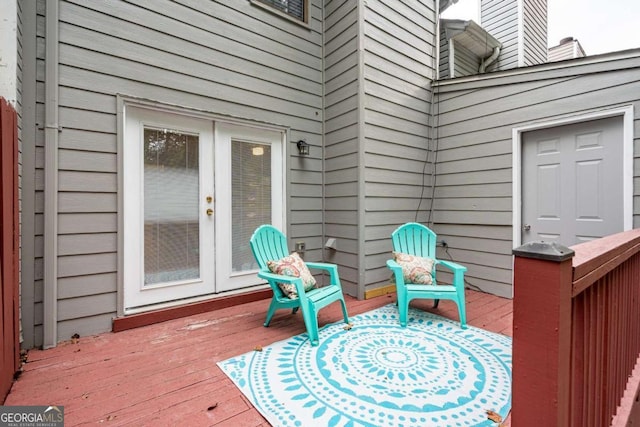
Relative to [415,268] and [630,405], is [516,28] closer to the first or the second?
[415,268]

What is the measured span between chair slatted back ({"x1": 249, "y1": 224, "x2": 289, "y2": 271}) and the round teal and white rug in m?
0.72

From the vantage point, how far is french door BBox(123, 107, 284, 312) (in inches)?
101

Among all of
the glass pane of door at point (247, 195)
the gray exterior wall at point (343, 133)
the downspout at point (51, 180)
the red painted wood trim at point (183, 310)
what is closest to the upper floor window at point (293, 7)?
the gray exterior wall at point (343, 133)

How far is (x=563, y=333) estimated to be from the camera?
0.71m

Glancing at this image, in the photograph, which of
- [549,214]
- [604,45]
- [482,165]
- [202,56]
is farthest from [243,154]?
[604,45]

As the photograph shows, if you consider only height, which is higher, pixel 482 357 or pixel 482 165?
pixel 482 165

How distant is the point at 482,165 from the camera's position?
3432 mm

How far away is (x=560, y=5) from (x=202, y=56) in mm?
8405

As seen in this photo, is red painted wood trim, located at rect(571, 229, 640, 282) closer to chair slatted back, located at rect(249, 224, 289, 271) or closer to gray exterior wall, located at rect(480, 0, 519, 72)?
chair slatted back, located at rect(249, 224, 289, 271)

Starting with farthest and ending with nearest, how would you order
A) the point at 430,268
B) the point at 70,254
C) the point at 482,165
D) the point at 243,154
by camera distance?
the point at 482,165, the point at 243,154, the point at 430,268, the point at 70,254

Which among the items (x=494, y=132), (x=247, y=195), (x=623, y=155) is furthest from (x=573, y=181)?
(x=247, y=195)

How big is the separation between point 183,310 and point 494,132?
380 cm

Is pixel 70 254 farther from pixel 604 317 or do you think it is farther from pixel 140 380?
pixel 604 317

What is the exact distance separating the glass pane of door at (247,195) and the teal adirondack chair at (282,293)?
56 cm
